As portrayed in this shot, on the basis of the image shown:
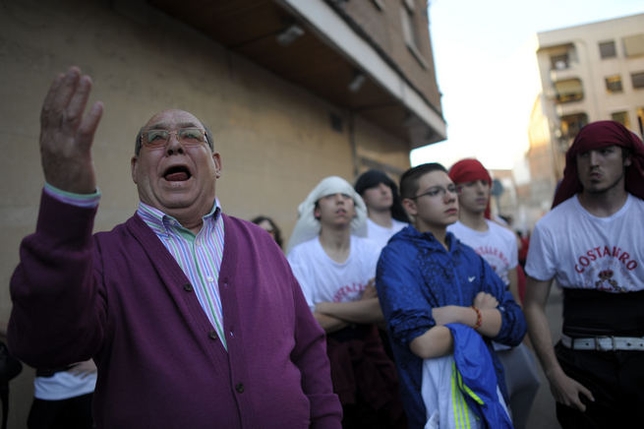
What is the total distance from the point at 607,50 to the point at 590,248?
1514 inches

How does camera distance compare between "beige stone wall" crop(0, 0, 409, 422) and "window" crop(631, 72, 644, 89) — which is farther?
"window" crop(631, 72, 644, 89)

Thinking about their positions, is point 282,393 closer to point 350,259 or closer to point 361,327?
point 361,327

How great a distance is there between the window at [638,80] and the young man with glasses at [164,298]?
38.9m

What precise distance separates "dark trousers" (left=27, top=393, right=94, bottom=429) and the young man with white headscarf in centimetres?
159

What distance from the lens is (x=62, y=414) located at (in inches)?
102

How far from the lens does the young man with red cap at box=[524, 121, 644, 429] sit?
228cm

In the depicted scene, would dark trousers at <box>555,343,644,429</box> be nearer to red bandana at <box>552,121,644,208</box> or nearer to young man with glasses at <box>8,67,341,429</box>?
red bandana at <box>552,121,644,208</box>

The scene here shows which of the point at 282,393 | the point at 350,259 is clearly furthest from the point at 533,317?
the point at 282,393

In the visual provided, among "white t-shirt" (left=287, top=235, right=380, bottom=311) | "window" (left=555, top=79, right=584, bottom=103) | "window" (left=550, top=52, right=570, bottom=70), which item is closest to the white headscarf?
"white t-shirt" (left=287, top=235, right=380, bottom=311)

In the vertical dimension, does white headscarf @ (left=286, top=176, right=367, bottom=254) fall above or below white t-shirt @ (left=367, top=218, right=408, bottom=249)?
above

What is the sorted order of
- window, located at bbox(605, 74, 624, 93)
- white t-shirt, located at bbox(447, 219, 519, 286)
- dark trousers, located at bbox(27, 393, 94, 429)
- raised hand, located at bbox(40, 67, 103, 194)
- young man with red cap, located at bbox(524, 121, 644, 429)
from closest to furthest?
raised hand, located at bbox(40, 67, 103, 194) → young man with red cap, located at bbox(524, 121, 644, 429) → dark trousers, located at bbox(27, 393, 94, 429) → white t-shirt, located at bbox(447, 219, 519, 286) → window, located at bbox(605, 74, 624, 93)

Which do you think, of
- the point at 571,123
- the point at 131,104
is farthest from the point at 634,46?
the point at 131,104

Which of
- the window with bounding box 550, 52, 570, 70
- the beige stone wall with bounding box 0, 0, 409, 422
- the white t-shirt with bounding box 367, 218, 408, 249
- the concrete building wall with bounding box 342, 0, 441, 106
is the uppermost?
the window with bounding box 550, 52, 570, 70

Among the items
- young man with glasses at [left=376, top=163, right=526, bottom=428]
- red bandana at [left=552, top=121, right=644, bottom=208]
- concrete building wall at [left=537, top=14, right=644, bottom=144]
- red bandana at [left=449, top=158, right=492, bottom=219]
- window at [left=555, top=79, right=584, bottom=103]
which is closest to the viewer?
young man with glasses at [left=376, top=163, right=526, bottom=428]
